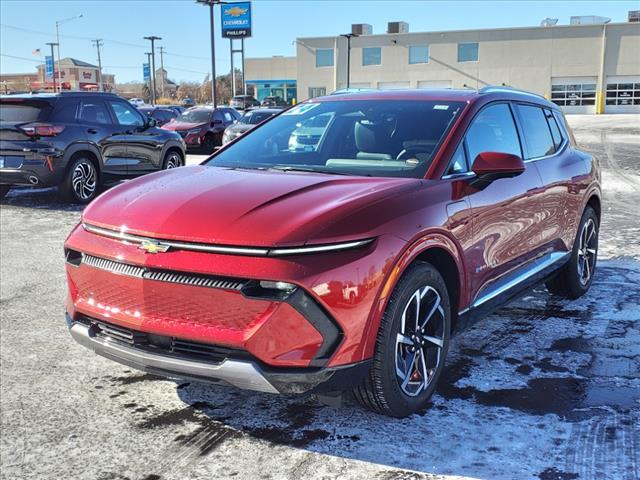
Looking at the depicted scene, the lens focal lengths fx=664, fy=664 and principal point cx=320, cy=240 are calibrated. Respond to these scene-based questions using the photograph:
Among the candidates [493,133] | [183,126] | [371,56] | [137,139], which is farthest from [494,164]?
[371,56]

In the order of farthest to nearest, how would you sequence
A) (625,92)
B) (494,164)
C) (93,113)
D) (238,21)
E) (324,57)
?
(324,57) → (625,92) → (238,21) → (93,113) → (494,164)

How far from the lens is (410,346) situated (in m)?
3.41

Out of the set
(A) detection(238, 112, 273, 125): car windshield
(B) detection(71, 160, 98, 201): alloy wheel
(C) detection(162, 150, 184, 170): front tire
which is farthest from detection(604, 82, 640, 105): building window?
(B) detection(71, 160, 98, 201): alloy wheel

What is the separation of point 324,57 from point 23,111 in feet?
198

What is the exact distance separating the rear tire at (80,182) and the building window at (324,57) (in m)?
59.2

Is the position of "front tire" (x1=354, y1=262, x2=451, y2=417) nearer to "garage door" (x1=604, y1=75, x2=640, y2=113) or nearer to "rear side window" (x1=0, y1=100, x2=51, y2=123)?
"rear side window" (x1=0, y1=100, x2=51, y2=123)

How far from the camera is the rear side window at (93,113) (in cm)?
1099

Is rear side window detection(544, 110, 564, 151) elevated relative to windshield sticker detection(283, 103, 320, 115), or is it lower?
lower

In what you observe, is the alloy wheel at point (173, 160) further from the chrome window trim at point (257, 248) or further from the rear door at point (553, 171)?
the chrome window trim at point (257, 248)

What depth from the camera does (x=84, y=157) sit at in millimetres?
10961

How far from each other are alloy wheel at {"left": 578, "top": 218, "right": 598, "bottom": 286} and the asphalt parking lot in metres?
0.70

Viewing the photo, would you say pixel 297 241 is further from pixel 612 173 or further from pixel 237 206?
pixel 612 173

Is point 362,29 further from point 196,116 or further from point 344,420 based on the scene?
point 344,420

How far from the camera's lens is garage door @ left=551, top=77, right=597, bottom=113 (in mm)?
59875
